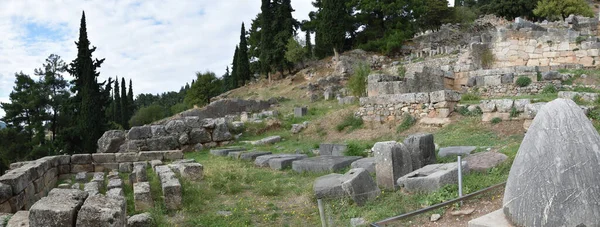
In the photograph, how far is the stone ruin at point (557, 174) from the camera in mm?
3104

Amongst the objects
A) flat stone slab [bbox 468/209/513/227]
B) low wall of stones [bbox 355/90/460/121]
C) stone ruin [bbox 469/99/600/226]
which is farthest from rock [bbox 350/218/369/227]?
low wall of stones [bbox 355/90/460/121]

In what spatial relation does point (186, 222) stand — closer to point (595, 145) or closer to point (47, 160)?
point (595, 145)

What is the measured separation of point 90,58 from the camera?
28406mm

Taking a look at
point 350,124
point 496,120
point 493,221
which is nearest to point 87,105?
point 350,124

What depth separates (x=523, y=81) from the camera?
617 inches

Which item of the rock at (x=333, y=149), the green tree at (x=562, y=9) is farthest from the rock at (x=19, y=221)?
the green tree at (x=562, y=9)

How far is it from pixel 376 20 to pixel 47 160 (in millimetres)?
30805

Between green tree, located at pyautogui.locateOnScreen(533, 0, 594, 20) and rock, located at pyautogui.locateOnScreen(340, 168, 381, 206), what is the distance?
36.0 metres

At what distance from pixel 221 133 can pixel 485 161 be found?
11.2m

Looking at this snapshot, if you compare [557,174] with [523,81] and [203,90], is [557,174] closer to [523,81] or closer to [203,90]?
[523,81]

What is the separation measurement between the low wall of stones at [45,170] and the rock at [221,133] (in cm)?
275

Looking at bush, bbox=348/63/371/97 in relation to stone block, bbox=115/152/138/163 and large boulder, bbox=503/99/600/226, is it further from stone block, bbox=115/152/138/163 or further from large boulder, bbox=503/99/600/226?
large boulder, bbox=503/99/600/226

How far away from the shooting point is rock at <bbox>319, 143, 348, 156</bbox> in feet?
36.7

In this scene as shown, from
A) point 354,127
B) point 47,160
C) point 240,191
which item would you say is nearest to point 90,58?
point 47,160
